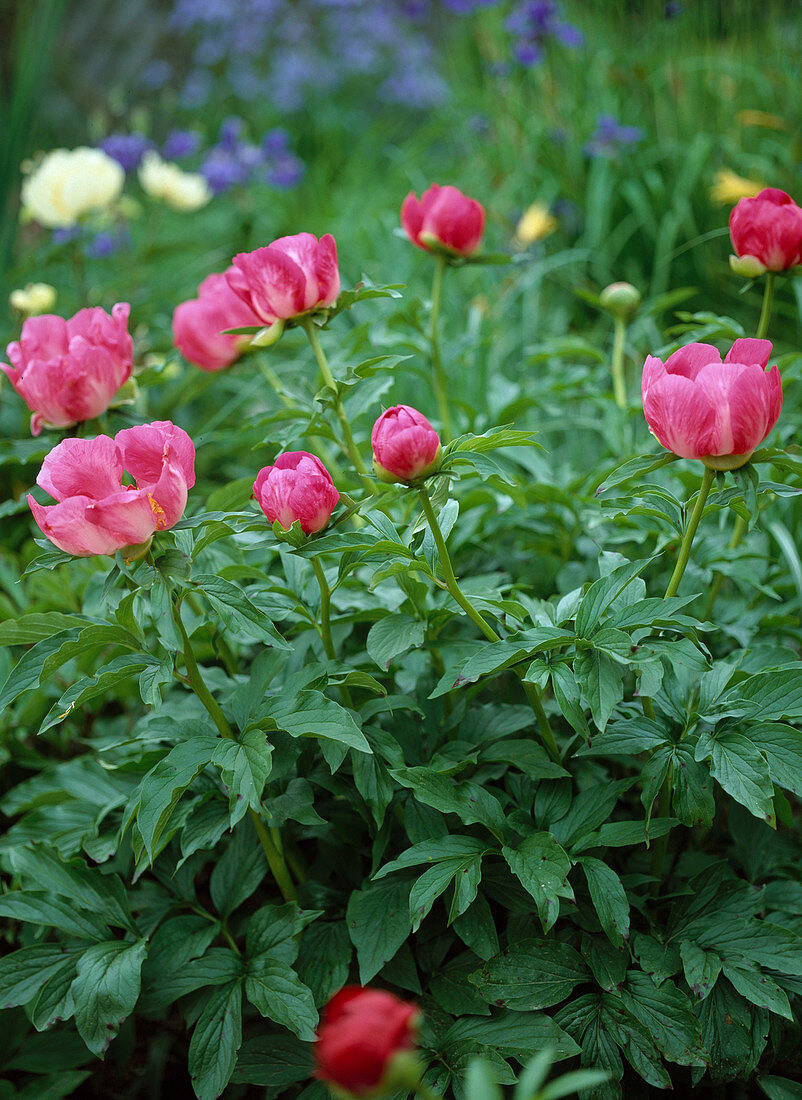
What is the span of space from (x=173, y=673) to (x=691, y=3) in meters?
3.88

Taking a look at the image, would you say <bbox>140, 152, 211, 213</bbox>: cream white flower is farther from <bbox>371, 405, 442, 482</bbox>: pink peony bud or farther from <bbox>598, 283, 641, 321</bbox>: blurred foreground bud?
<bbox>371, 405, 442, 482</bbox>: pink peony bud

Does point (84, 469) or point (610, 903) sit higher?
point (84, 469)

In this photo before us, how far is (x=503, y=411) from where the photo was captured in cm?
145

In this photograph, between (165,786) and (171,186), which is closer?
(165,786)

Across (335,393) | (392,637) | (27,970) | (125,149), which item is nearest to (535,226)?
(125,149)

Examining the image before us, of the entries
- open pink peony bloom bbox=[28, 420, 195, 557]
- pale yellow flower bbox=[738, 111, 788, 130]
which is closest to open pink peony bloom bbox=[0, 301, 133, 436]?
open pink peony bloom bbox=[28, 420, 195, 557]

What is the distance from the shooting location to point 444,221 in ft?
4.19

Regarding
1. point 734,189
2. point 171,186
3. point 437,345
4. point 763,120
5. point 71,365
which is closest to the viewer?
point 71,365

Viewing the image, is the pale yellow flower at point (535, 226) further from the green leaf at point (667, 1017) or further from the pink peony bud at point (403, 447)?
the green leaf at point (667, 1017)

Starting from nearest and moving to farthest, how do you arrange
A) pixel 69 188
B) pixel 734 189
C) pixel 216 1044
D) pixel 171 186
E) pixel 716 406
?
pixel 716 406, pixel 216 1044, pixel 69 188, pixel 734 189, pixel 171 186

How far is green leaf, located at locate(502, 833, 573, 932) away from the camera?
33.8 inches

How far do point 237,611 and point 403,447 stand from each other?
0.76 ft

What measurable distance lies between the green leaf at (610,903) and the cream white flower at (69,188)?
1882mm

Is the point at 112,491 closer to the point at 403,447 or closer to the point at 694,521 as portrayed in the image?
the point at 403,447
